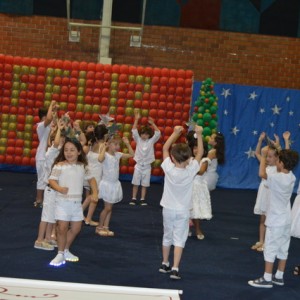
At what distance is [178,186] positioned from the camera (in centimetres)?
670

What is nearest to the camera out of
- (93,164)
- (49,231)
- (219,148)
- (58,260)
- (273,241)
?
(273,241)

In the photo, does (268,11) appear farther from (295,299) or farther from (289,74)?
(295,299)

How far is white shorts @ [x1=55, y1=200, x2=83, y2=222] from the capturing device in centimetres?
674

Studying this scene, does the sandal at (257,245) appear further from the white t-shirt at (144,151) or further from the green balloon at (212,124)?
the green balloon at (212,124)

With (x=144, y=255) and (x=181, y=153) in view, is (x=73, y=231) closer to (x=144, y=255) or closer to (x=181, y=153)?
(x=144, y=255)

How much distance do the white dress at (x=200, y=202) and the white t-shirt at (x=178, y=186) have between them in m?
1.81

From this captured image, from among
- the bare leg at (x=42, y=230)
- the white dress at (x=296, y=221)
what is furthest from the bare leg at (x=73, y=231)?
the white dress at (x=296, y=221)

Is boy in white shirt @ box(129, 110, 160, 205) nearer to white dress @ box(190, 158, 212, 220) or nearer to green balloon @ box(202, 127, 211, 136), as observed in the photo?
green balloon @ box(202, 127, 211, 136)

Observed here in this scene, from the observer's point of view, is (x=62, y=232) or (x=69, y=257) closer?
(x=62, y=232)

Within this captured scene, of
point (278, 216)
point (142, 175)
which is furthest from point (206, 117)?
point (278, 216)

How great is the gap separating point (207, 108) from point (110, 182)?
16.4ft

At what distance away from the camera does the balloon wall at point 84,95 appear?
45.6 ft

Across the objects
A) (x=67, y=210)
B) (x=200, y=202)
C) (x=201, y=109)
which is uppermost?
(x=201, y=109)

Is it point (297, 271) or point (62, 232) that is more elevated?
point (62, 232)
